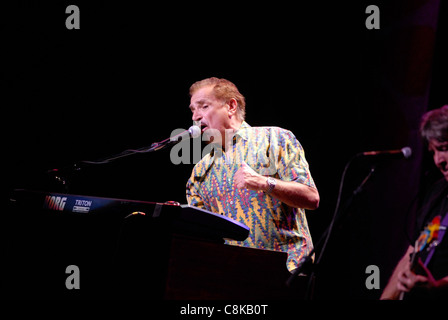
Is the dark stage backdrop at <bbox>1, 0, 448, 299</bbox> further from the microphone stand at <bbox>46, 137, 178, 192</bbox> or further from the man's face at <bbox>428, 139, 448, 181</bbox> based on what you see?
the man's face at <bbox>428, 139, 448, 181</bbox>

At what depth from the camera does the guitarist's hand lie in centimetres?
184

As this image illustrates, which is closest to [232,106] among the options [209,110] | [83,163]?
[209,110]

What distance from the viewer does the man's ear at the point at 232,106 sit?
10.1 ft

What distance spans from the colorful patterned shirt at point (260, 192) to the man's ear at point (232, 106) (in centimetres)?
13

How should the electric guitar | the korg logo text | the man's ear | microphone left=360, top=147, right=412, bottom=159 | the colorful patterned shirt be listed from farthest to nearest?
the man's ear, the colorful patterned shirt, the korg logo text, the electric guitar, microphone left=360, top=147, right=412, bottom=159

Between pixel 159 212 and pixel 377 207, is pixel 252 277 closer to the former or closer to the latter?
pixel 159 212

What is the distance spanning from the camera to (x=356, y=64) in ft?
13.2

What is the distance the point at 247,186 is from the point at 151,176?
1945 mm

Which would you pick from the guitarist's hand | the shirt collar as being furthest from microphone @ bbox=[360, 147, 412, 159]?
the shirt collar

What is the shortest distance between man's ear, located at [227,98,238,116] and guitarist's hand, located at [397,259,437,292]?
1586mm

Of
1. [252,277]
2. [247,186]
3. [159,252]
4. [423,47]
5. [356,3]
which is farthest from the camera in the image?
[356,3]

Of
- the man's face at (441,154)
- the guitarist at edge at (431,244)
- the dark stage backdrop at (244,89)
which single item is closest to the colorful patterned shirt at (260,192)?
the guitarist at edge at (431,244)

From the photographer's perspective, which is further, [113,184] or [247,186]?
[113,184]

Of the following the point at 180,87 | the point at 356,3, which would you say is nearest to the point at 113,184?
Answer: the point at 180,87
